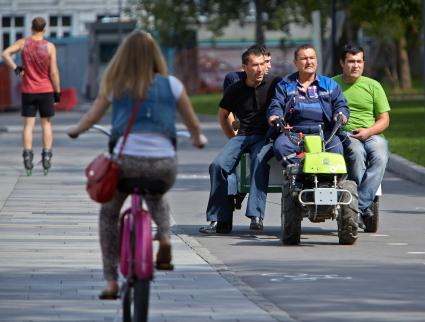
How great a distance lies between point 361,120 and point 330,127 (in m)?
0.79

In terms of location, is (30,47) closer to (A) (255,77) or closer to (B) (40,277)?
(A) (255,77)

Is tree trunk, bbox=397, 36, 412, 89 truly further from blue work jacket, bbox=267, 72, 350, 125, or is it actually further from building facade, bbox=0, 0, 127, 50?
blue work jacket, bbox=267, 72, 350, 125

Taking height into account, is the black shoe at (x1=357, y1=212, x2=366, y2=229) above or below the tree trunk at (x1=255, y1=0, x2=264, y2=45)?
above

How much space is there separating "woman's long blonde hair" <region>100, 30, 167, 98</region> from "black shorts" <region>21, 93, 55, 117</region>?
1205 cm

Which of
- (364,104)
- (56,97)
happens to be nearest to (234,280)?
(364,104)

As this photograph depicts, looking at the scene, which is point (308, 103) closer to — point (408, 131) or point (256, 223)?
point (256, 223)

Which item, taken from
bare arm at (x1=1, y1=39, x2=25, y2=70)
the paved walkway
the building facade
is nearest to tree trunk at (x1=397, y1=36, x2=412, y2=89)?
the building facade

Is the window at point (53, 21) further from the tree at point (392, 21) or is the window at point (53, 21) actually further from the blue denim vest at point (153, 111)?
the blue denim vest at point (153, 111)

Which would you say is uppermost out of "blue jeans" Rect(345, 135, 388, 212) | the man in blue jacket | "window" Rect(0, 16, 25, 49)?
the man in blue jacket

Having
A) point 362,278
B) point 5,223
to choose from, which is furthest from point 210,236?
point 362,278

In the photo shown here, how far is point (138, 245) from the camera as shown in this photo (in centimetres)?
805

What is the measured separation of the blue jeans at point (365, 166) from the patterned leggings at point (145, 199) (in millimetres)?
5426

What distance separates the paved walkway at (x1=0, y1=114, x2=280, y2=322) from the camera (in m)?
9.10

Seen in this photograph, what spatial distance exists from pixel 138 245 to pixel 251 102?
5948 millimetres
